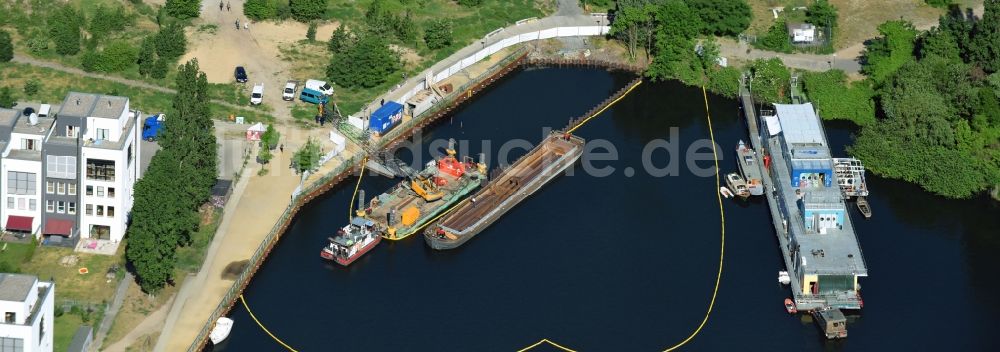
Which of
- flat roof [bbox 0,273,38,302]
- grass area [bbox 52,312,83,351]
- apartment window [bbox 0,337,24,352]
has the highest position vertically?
flat roof [bbox 0,273,38,302]

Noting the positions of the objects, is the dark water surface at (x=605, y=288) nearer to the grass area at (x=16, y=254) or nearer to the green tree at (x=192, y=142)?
the green tree at (x=192, y=142)

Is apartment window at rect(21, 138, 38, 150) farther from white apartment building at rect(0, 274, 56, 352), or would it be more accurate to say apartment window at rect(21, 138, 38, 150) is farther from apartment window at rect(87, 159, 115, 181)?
white apartment building at rect(0, 274, 56, 352)

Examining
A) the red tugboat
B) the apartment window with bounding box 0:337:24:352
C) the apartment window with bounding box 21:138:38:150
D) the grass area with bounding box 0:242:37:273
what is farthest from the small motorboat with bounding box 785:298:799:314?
the apartment window with bounding box 21:138:38:150

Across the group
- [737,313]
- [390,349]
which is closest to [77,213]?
[390,349]

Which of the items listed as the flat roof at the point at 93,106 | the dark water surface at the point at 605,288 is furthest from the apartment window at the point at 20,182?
the dark water surface at the point at 605,288

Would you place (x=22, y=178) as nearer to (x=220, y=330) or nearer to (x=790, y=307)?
(x=220, y=330)

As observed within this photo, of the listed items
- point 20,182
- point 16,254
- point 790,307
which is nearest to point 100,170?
point 20,182
